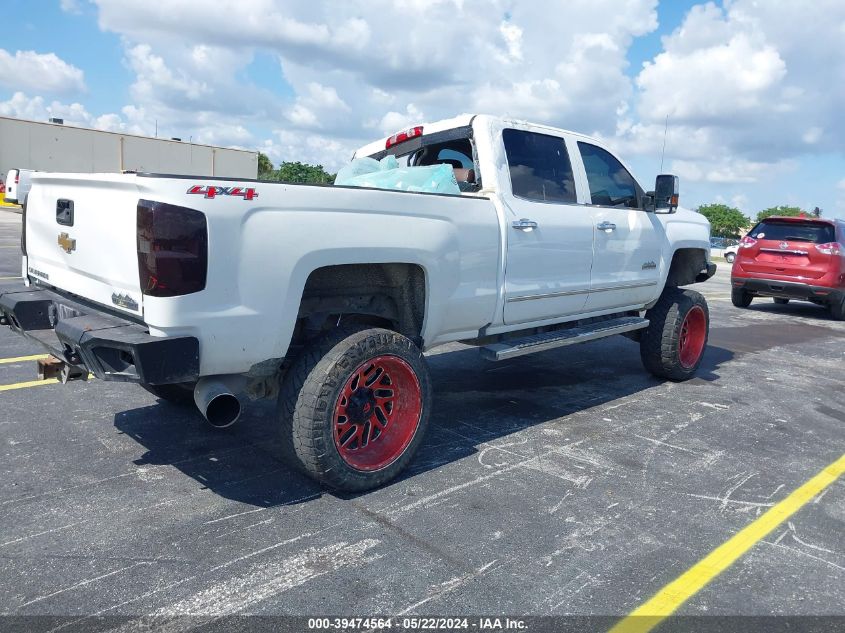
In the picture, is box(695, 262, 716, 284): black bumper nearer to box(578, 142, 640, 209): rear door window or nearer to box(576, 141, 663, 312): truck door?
box(576, 141, 663, 312): truck door

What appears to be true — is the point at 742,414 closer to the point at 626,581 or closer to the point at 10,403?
the point at 626,581

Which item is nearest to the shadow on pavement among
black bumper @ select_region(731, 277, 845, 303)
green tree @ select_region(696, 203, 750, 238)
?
black bumper @ select_region(731, 277, 845, 303)

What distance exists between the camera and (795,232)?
38.8 ft

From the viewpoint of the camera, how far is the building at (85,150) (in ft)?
101

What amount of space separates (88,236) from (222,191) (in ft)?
2.82

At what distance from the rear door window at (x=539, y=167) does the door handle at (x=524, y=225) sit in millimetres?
219

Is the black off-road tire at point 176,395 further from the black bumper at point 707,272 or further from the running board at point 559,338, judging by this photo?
the black bumper at point 707,272

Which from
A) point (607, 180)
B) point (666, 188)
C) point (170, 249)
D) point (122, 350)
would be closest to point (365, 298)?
point (170, 249)

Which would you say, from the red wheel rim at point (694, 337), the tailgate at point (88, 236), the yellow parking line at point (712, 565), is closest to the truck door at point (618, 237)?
the red wheel rim at point (694, 337)

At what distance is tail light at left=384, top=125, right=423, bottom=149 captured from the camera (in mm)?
5371

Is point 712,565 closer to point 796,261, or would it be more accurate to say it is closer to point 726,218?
point 796,261

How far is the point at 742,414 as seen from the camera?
5637 mm

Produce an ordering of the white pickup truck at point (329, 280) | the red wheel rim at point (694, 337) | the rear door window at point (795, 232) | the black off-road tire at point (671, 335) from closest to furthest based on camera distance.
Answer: the white pickup truck at point (329, 280) → the black off-road tire at point (671, 335) → the red wheel rim at point (694, 337) → the rear door window at point (795, 232)

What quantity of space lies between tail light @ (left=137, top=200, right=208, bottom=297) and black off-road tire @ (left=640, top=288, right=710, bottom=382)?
4.46 m
